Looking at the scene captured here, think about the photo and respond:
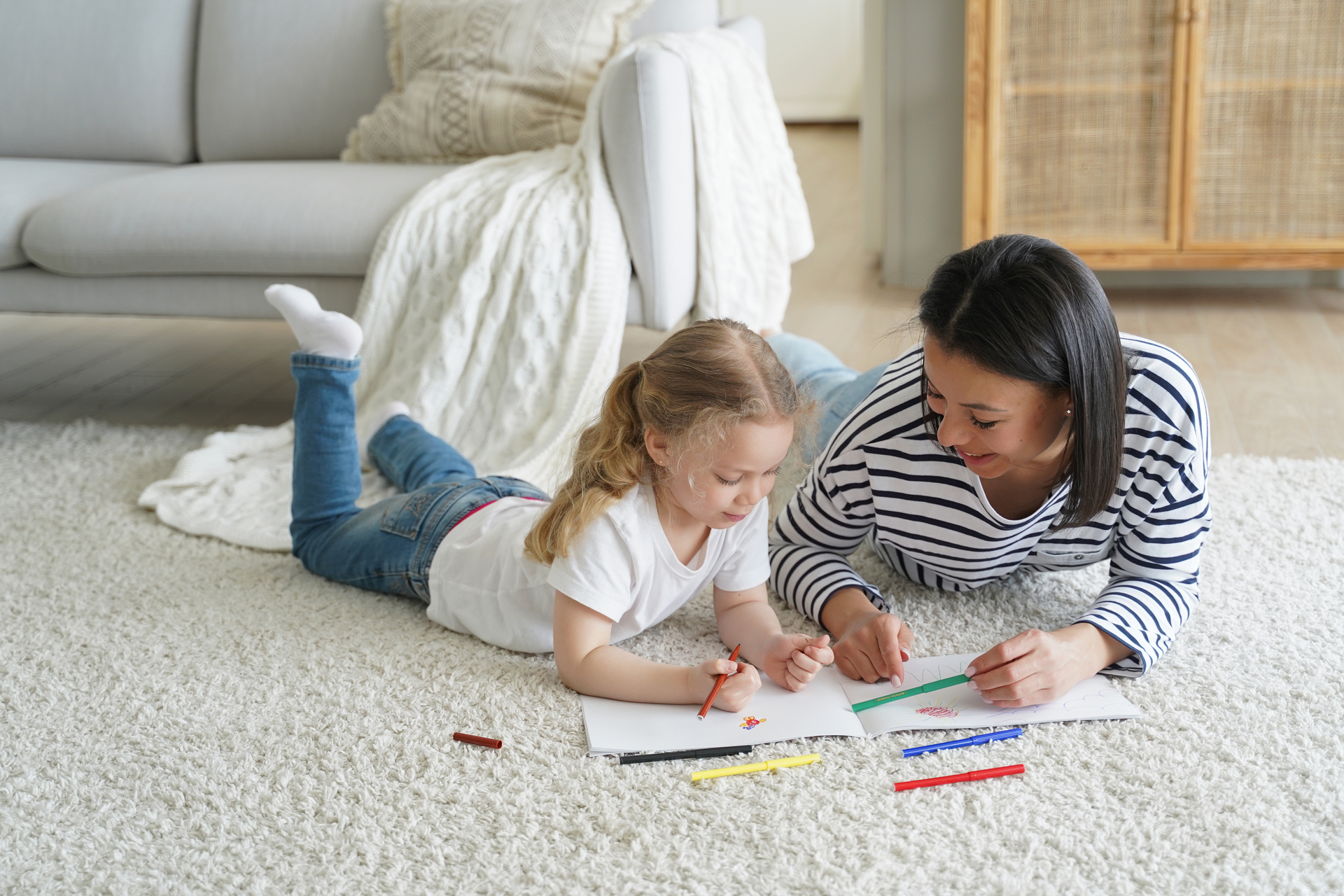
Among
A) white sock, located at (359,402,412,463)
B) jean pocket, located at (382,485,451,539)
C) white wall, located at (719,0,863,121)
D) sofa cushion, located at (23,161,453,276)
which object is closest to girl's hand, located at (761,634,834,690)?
jean pocket, located at (382,485,451,539)

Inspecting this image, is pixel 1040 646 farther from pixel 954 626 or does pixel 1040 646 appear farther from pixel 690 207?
pixel 690 207

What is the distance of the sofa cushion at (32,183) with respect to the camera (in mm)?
2043

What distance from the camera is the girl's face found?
1.09m

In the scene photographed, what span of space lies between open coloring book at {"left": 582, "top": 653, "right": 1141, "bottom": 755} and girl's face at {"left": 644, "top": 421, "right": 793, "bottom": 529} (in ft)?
0.61

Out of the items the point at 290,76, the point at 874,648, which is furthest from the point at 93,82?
the point at 874,648

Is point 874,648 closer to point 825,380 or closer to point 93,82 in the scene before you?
point 825,380

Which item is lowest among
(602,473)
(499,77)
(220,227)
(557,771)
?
(557,771)

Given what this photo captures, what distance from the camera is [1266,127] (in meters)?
2.56

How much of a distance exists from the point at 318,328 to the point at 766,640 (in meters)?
0.71

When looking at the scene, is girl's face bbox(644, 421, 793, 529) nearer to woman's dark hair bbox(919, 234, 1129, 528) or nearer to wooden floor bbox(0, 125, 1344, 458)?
woman's dark hair bbox(919, 234, 1129, 528)

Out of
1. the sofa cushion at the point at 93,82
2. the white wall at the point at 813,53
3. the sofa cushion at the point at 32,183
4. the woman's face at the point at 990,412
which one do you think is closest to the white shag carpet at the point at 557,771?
the woman's face at the point at 990,412

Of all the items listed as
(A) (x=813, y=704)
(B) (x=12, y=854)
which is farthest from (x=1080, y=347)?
(B) (x=12, y=854)

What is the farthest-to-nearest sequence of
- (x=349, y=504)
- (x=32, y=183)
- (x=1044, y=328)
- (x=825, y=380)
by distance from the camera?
(x=32, y=183) < (x=825, y=380) < (x=349, y=504) < (x=1044, y=328)

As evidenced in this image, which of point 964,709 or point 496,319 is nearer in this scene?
point 964,709
